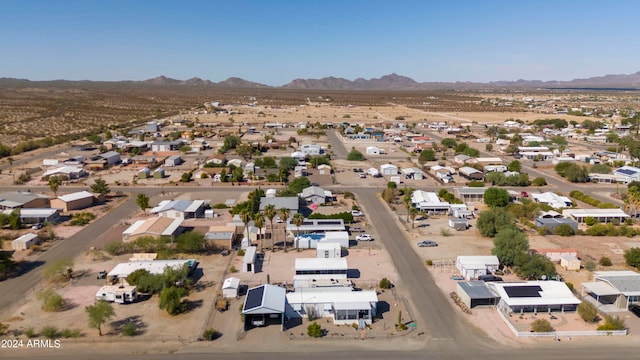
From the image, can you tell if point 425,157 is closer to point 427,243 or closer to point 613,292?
point 427,243

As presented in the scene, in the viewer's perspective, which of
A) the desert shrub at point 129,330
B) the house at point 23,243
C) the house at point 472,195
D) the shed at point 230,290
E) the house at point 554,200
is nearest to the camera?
the desert shrub at point 129,330

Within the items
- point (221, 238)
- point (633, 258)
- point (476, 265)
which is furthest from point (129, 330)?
point (633, 258)

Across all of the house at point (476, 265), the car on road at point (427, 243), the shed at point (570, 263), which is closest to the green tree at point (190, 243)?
the car on road at point (427, 243)

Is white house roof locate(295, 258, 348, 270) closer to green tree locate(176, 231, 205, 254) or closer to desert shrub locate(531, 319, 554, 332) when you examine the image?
green tree locate(176, 231, 205, 254)

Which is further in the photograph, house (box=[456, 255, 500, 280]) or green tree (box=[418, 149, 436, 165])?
green tree (box=[418, 149, 436, 165])

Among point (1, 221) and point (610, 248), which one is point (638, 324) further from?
point (1, 221)

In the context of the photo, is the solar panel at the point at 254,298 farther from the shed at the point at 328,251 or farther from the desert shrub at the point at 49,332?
the desert shrub at the point at 49,332

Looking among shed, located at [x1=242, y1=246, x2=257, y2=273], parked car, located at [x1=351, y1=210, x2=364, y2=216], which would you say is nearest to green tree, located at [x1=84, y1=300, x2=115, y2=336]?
shed, located at [x1=242, y1=246, x2=257, y2=273]
